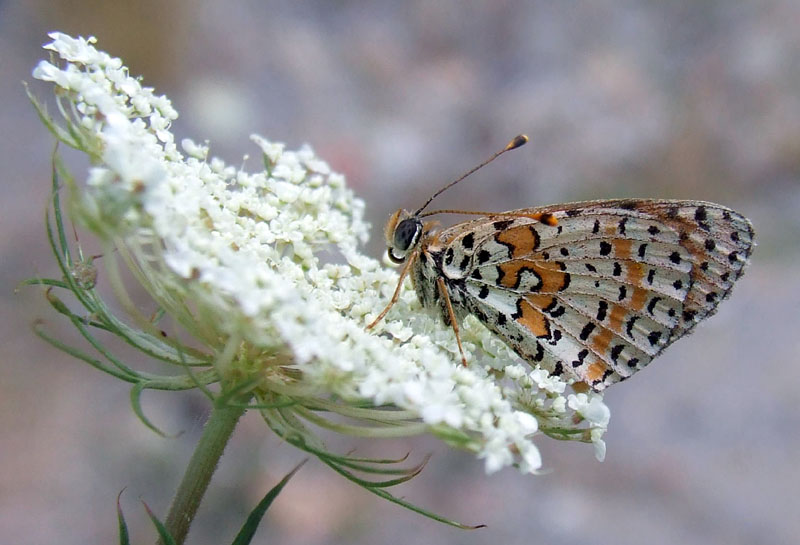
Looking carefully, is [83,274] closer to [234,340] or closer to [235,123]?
[234,340]

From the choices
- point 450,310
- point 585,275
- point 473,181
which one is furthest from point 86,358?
point 473,181

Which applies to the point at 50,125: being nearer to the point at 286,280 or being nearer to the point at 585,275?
the point at 286,280

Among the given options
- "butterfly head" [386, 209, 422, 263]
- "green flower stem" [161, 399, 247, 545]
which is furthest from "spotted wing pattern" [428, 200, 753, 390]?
"green flower stem" [161, 399, 247, 545]

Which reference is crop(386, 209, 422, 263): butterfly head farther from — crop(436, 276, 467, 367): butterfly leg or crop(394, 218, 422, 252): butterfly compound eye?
crop(436, 276, 467, 367): butterfly leg

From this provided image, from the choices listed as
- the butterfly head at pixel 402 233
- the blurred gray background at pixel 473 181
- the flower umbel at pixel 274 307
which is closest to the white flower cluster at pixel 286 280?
the flower umbel at pixel 274 307

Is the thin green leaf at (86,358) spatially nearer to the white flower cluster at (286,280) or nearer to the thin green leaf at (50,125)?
the white flower cluster at (286,280)

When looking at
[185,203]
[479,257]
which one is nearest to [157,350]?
[185,203]
